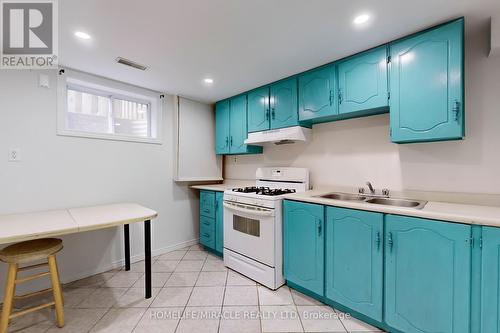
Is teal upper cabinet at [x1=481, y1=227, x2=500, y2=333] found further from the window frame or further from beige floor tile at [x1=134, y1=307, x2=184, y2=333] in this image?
the window frame

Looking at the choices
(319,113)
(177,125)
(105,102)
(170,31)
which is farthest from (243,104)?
(105,102)

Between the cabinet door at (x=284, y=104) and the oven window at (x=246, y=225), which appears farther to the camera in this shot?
the cabinet door at (x=284, y=104)

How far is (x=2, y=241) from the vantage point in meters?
1.31

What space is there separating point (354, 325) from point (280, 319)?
0.56 metres

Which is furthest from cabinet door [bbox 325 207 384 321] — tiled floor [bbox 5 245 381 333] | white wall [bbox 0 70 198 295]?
white wall [bbox 0 70 198 295]

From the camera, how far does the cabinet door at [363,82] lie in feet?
6.00

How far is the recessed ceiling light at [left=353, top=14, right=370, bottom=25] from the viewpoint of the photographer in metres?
1.50

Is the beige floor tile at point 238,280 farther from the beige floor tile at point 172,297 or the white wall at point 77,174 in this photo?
the white wall at point 77,174

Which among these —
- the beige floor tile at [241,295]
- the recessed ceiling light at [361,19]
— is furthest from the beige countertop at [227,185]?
the recessed ceiling light at [361,19]

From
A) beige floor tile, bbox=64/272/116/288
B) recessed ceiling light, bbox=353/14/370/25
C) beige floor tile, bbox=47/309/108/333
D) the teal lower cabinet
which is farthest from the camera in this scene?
the teal lower cabinet

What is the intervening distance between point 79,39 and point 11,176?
1.38 meters

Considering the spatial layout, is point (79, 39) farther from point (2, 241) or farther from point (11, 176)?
point (2, 241)

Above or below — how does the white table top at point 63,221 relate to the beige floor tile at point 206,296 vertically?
above

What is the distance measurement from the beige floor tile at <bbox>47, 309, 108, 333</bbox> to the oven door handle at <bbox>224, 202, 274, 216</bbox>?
1.42 metres
